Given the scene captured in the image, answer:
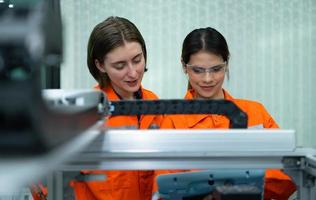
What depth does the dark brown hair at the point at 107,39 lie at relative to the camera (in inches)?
52.9

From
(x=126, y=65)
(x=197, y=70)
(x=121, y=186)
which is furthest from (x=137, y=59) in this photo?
(x=121, y=186)

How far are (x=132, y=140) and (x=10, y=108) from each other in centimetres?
44

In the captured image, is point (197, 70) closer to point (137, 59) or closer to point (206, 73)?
point (206, 73)

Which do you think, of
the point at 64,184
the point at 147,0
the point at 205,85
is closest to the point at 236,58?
the point at 147,0

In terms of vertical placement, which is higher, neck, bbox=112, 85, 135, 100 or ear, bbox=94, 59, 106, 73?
ear, bbox=94, 59, 106, 73

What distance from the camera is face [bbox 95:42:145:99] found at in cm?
132

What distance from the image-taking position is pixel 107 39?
135cm

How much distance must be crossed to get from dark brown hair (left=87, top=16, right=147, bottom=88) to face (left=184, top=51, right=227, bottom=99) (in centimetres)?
17

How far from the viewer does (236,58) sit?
266 cm

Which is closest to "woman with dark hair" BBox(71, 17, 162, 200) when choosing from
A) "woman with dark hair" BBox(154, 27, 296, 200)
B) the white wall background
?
"woman with dark hair" BBox(154, 27, 296, 200)

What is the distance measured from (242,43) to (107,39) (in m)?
1.44

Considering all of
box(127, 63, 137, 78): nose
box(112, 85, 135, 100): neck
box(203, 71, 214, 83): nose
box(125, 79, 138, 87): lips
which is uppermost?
box(127, 63, 137, 78): nose

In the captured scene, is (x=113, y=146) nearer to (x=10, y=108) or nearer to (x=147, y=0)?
(x=10, y=108)

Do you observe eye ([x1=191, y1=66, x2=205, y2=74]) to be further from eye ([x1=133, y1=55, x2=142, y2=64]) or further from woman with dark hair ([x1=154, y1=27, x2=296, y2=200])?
eye ([x1=133, y1=55, x2=142, y2=64])
